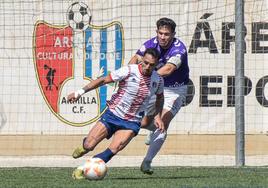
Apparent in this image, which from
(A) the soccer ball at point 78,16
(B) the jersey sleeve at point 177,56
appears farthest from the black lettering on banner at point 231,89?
(B) the jersey sleeve at point 177,56

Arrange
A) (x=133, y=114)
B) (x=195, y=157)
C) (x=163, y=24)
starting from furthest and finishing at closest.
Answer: (x=195, y=157)
(x=163, y=24)
(x=133, y=114)

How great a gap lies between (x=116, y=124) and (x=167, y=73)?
4.08 ft

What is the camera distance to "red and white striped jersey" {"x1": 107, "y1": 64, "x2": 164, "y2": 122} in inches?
448

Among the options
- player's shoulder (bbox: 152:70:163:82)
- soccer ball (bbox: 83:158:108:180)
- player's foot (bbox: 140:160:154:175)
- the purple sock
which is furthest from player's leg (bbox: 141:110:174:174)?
soccer ball (bbox: 83:158:108:180)

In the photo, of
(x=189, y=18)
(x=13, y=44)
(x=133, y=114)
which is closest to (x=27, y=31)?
(x=13, y=44)

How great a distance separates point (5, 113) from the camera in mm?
16859

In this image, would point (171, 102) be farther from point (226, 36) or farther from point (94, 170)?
point (226, 36)

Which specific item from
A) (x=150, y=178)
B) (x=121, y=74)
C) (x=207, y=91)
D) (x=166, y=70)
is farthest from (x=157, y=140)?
(x=207, y=91)

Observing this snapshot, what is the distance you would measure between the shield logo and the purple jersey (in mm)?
4026

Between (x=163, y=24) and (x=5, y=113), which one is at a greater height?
(x=163, y=24)

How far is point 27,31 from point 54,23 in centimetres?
50

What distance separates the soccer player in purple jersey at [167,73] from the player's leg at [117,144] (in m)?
0.87

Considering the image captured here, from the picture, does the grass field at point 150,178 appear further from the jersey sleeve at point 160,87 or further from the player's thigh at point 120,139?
the jersey sleeve at point 160,87

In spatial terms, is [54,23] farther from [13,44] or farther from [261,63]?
[261,63]
